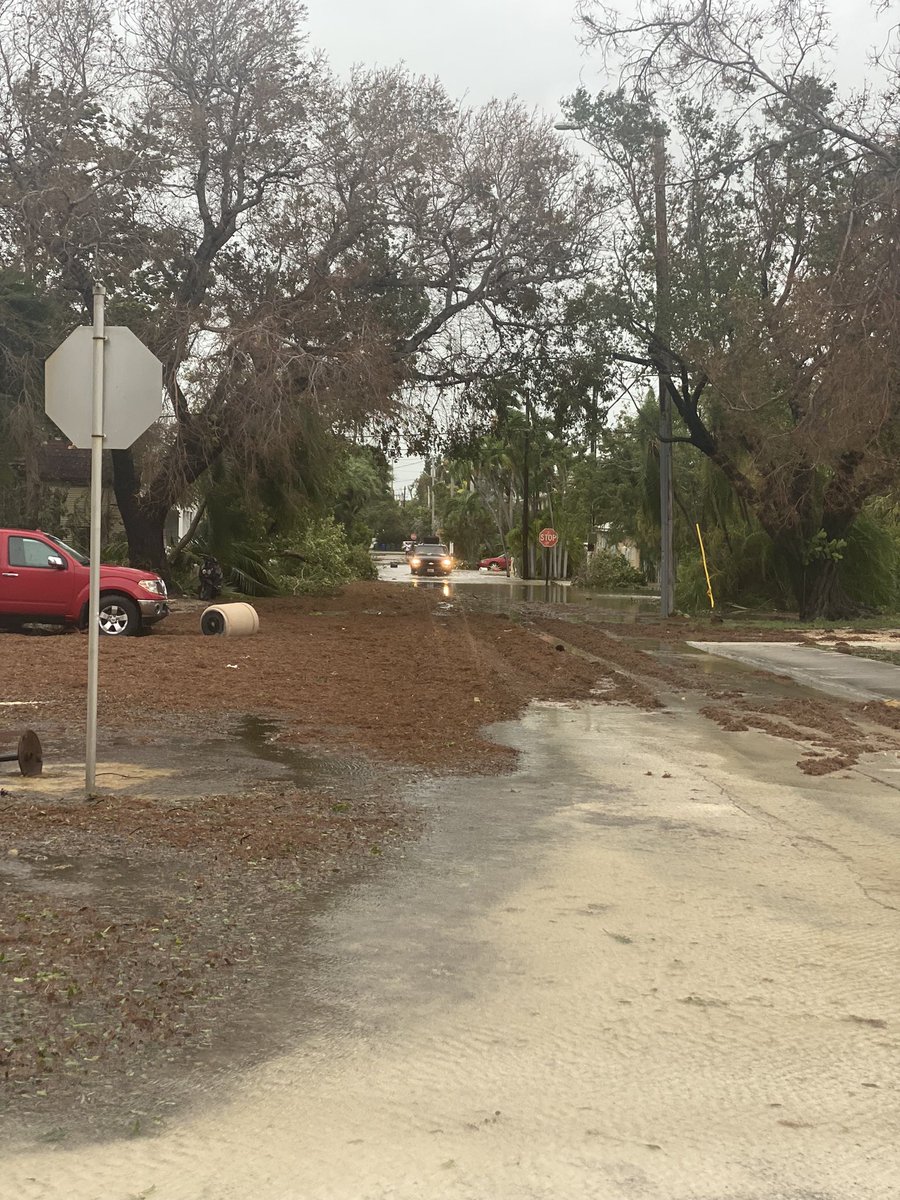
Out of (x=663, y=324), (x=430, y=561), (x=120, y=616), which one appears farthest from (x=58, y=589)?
(x=430, y=561)

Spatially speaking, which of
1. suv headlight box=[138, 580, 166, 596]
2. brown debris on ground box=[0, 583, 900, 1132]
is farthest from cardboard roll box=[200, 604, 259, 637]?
suv headlight box=[138, 580, 166, 596]

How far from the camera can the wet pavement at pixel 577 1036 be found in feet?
11.9

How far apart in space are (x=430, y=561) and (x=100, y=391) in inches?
2544

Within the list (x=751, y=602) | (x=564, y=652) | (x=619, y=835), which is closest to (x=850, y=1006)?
(x=619, y=835)

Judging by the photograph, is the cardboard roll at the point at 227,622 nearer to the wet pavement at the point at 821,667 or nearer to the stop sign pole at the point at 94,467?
the wet pavement at the point at 821,667

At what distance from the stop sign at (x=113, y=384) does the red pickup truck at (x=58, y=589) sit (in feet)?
41.0

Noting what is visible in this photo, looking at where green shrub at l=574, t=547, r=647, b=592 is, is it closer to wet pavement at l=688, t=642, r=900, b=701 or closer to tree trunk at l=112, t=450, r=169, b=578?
tree trunk at l=112, t=450, r=169, b=578

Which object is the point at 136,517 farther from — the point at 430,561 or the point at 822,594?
the point at 430,561

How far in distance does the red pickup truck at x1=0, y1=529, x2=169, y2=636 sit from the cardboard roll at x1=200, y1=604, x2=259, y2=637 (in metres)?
0.90

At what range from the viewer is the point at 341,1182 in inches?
141

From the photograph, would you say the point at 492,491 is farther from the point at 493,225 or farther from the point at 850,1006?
the point at 850,1006

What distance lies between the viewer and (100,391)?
27.8ft

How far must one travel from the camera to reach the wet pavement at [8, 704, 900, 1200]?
364 cm

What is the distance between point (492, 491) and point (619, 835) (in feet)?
304
